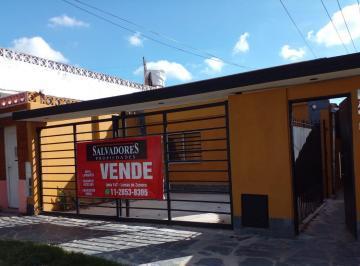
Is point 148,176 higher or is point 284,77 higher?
point 284,77

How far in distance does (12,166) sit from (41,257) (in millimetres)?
6117

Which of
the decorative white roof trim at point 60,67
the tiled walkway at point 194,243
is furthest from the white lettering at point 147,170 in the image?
the decorative white roof trim at point 60,67

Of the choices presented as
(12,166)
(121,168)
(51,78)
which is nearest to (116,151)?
(121,168)

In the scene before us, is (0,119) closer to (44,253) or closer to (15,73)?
(15,73)

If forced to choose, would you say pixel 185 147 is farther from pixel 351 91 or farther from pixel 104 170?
pixel 351 91

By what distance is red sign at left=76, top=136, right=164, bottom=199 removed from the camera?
820 cm

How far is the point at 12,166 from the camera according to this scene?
1149 cm

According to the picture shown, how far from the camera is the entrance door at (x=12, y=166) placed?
11367 millimetres

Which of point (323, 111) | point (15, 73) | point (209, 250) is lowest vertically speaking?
point (209, 250)

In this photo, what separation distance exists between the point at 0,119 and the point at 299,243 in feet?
31.5

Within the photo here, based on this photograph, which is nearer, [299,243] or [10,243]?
[299,243]

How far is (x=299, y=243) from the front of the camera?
6.41 m

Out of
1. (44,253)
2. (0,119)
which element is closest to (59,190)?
(0,119)

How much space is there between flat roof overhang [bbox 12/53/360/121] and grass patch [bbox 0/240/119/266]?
132 inches
